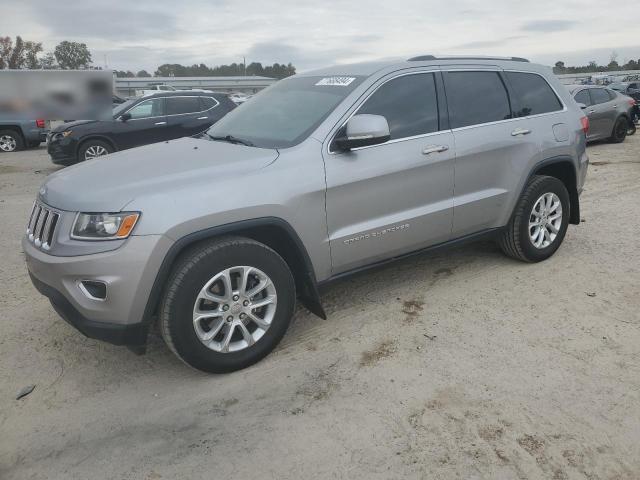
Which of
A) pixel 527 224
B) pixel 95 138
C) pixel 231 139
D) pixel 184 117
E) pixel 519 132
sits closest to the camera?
pixel 231 139

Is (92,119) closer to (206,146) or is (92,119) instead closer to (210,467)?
(206,146)

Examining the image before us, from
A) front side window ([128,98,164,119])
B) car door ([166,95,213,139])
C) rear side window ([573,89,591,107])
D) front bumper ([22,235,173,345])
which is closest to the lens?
front bumper ([22,235,173,345])

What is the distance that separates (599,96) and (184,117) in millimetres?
9668

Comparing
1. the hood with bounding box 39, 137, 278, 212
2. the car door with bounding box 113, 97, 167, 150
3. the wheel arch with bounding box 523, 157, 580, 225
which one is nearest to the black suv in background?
the car door with bounding box 113, 97, 167, 150

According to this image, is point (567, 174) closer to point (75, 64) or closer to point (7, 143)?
point (7, 143)

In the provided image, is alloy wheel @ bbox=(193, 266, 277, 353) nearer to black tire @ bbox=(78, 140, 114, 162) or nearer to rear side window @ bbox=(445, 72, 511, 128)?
rear side window @ bbox=(445, 72, 511, 128)

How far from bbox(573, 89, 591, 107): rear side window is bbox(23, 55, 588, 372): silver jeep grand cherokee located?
8.38 meters

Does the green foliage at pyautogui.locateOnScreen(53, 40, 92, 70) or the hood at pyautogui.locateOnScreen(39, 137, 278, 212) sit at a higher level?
the green foliage at pyautogui.locateOnScreen(53, 40, 92, 70)

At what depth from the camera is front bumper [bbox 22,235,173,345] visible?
2.69m

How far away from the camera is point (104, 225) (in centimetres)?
273

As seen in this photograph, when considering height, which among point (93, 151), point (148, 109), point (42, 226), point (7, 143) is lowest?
point (42, 226)

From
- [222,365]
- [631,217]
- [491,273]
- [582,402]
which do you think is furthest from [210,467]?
[631,217]

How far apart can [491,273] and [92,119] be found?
9.66m

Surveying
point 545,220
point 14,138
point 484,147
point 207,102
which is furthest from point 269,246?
point 14,138
